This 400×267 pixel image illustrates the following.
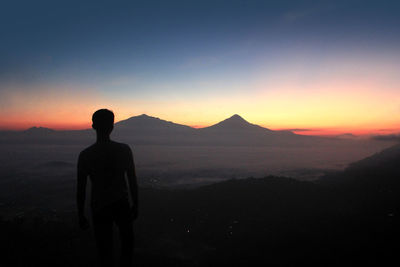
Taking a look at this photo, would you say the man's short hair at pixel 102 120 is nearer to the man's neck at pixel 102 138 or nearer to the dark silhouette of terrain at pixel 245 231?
the man's neck at pixel 102 138

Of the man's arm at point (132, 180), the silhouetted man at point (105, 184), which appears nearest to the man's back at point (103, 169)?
the silhouetted man at point (105, 184)

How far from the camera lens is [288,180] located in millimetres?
30562

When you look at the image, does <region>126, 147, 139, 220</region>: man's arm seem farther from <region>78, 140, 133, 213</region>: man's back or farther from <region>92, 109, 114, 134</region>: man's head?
<region>92, 109, 114, 134</region>: man's head

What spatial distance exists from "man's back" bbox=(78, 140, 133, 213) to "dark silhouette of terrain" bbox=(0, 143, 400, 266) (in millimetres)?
7591

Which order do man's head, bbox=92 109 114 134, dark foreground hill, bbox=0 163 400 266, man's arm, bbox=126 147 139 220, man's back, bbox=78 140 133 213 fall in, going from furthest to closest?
1. dark foreground hill, bbox=0 163 400 266
2. man's arm, bbox=126 147 139 220
3. man's head, bbox=92 109 114 134
4. man's back, bbox=78 140 133 213

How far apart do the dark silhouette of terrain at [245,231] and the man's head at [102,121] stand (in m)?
8.03

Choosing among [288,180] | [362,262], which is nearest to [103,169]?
[362,262]

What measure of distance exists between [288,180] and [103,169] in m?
29.8

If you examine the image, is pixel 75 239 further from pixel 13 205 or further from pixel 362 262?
pixel 13 205

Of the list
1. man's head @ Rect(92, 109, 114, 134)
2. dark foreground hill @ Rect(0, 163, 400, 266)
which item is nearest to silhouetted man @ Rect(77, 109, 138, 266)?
man's head @ Rect(92, 109, 114, 134)

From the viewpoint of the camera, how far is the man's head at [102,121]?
12.8ft

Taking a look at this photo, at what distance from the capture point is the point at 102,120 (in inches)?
154

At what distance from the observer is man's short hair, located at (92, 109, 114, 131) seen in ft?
12.8

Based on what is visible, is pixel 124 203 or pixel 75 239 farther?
pixel 75 239
